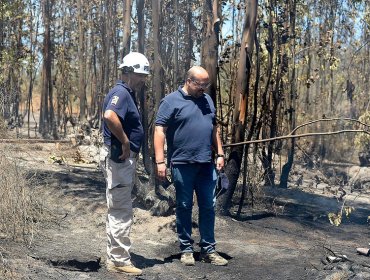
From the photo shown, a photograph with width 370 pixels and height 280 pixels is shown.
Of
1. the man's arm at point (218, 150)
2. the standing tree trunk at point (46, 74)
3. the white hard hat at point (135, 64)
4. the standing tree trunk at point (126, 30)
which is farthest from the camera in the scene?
the standing tree trunk at point (46, 74)

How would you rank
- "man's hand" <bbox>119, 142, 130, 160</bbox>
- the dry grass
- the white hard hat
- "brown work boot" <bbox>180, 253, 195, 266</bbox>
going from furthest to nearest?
the dry grass
"brown work boot" <bbox>180, 253, 195, 266</bbox>
the white hard hat
"man's hand" <bbox>119, 142, 130, 160</bbox>

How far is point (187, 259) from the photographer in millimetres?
6859

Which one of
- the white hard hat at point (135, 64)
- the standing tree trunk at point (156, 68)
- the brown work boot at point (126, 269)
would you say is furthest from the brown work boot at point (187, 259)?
the standing tree trunk at point (156, 68)

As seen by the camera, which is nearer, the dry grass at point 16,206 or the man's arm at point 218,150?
the dry grass at point 16,206

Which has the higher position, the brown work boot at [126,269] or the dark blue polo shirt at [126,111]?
the dark blue polo shirt at [126,111]

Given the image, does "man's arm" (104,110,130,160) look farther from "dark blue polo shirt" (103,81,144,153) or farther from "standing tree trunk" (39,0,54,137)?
"standing tree trunk" (39,0,54,137)

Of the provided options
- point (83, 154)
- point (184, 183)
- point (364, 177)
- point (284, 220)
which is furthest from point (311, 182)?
point (184, 183)

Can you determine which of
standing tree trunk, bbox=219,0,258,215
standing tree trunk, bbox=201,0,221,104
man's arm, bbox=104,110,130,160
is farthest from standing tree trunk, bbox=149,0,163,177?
man's arm, bbox=104,110,130,160

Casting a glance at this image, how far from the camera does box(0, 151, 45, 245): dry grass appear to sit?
7.03 metres

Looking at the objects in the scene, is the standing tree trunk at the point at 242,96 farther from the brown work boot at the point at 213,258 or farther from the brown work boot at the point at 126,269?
the brown work boot at the point at 126,269

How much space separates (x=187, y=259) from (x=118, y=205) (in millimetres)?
1011

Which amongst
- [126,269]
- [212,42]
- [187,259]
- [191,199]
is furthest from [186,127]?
[212,42]

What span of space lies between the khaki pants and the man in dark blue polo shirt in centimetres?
48

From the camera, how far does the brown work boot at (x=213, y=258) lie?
6.92 meters
